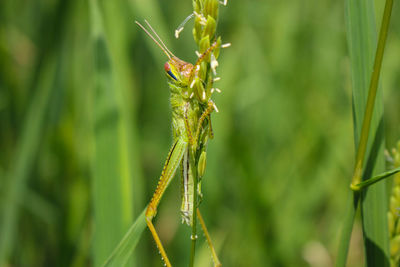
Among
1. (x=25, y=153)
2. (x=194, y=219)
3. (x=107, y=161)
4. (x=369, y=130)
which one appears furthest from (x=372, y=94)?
(x=25, y=153)

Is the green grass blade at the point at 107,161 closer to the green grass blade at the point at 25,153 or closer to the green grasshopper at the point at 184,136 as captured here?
the green grasshopper at the point at 184,136

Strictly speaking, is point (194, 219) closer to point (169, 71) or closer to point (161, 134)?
point (169, 71)

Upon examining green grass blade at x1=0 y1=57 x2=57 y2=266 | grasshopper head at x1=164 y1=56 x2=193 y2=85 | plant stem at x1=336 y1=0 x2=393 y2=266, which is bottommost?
plant stem at x1=336 y1=0 x2=393 y2=266

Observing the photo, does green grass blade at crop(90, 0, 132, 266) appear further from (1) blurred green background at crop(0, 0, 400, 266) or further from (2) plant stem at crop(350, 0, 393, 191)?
(2) plant stem at crop(350, 0, 393, 191)

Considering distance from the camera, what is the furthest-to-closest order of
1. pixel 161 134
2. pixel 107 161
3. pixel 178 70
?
pixel 161 134 < pixel 107 161 < pixel 178 70

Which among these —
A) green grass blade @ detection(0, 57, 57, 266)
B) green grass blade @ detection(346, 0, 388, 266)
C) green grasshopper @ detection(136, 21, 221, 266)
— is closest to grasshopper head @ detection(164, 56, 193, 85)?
green grasshopper @ detection(136, 21, 221, 266)

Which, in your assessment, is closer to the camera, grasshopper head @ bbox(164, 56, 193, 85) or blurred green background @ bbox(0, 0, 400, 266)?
grasshopper head @ bbox(164, 56, 193, 85)

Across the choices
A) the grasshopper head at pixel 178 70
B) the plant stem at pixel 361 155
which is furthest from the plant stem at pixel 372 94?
the grasshopper head at pixel 178 70
